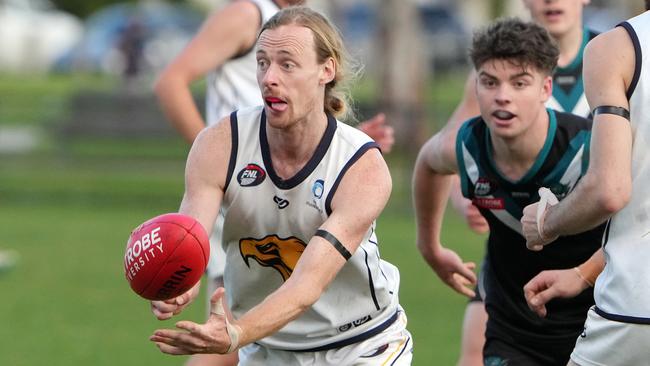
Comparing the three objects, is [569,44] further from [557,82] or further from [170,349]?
[170,349]

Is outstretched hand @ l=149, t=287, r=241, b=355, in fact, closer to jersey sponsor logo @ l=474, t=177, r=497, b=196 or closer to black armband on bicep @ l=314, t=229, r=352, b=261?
black armband on bicep @ l=314, t=229, r=352, b=261

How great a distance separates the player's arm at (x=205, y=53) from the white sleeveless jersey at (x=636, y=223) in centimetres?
250

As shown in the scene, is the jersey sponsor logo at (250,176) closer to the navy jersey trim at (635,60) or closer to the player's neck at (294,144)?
the player's neck at (294,144)

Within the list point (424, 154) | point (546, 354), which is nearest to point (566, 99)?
point (424, 154)

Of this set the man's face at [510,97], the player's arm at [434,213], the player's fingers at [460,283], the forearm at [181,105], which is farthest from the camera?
the forearm at [181,105]

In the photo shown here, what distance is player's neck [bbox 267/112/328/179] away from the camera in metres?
5.00

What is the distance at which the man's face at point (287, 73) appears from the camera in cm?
483

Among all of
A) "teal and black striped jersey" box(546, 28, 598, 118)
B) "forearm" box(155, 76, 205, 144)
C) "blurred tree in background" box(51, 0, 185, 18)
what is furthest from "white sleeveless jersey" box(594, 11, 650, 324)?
"blurred tree in background" box(51, 0, 185, 18)

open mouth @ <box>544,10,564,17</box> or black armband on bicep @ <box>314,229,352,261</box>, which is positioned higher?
open mouth @ <box>544,10,564,17</box>

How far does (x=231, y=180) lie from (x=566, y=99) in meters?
1.92

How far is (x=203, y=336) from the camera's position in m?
4.12

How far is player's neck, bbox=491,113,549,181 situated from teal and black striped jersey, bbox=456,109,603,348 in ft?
0.08

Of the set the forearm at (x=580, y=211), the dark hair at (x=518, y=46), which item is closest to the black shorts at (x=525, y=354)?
the dark hair at (x=518, y=46)

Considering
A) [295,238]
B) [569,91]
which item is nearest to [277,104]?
[295,238]
